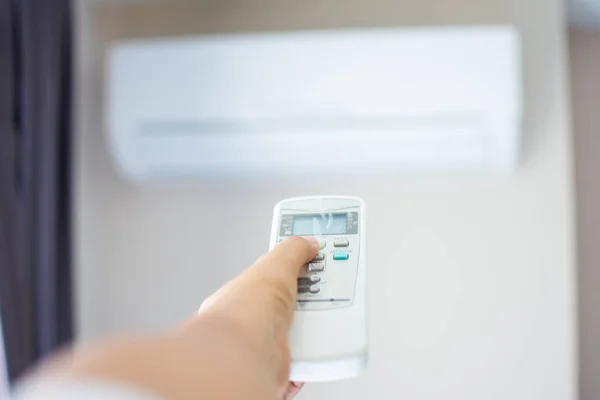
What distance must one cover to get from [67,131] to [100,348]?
106 cm

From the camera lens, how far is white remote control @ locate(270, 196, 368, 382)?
2.02ft

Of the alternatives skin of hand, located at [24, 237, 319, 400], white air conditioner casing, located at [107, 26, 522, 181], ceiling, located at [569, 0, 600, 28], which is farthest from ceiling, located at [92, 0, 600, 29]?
skin of hand, located at [24, 237, 319, 400]

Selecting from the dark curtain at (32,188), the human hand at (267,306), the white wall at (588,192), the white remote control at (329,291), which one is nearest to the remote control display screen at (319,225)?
the white remote control at (329,291)

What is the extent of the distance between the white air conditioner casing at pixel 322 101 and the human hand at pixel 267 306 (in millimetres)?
601

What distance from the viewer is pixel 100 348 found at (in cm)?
31

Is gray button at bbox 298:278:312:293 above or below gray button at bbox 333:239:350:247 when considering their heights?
below

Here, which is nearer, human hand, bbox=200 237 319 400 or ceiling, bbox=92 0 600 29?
human hand, bbox=200 237 319 400

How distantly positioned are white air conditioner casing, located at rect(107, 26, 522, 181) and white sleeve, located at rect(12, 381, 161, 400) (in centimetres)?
97

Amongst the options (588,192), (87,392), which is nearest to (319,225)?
(87,392)

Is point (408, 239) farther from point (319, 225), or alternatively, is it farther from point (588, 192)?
point (319, 225)

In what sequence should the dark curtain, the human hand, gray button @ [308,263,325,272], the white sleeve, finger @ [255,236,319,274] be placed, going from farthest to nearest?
the dark curtain → gray button @ [308,263,325,272] → finger @ [255,236,319,274] → the human hand → the white sleeve

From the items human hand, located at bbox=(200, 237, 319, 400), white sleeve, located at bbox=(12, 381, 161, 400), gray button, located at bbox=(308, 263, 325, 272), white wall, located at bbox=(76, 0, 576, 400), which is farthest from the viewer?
white wall, located at bbox=(76, 0, 576, 400)

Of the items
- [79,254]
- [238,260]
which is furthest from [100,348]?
[79,254]

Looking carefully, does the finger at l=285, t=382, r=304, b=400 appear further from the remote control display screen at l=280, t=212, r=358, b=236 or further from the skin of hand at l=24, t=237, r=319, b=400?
the remote control display screen at l=280, t=212, r=358, b=236
